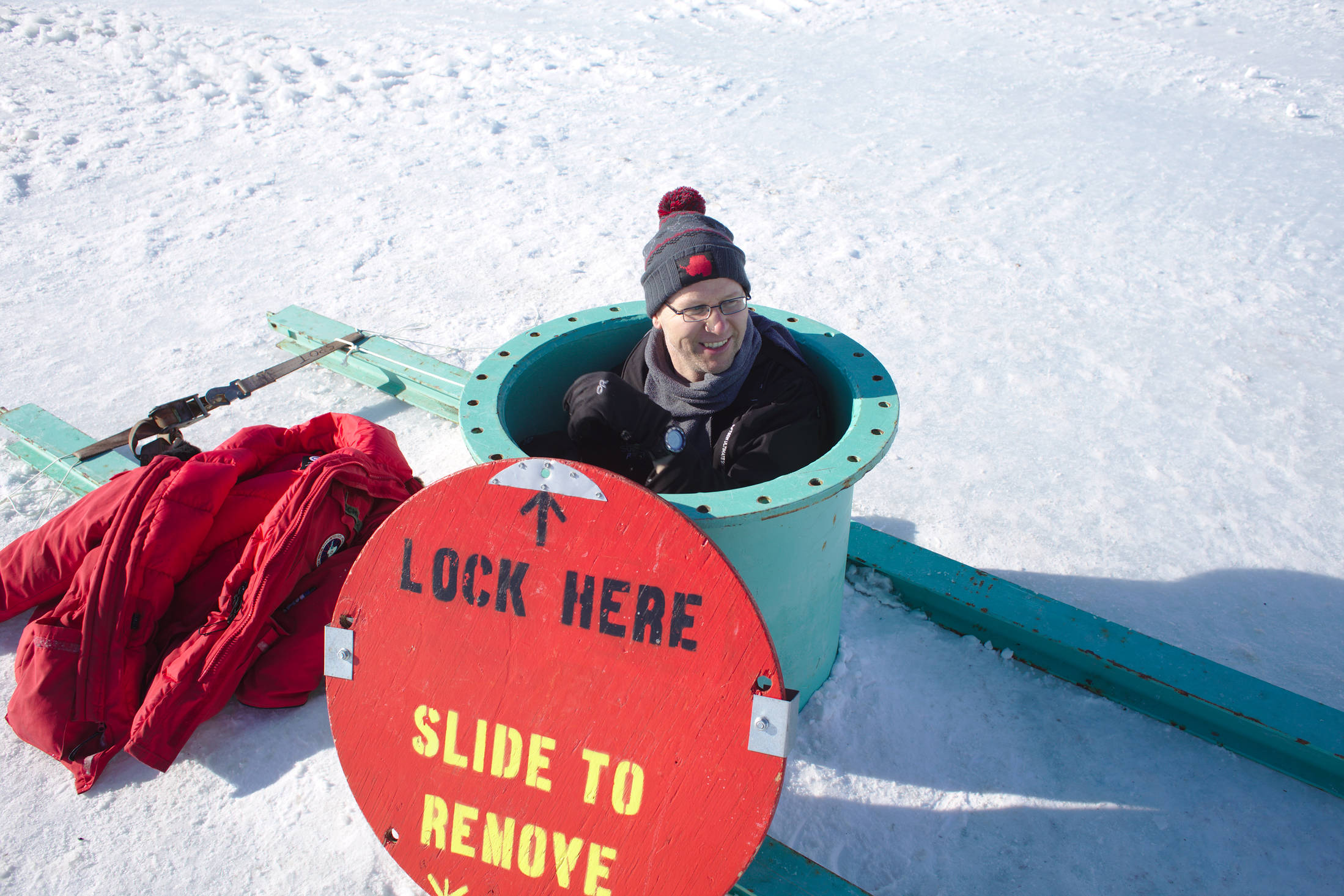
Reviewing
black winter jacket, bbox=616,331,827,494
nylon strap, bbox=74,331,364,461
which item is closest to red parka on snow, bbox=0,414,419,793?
nylon strap, bbox=74,331,364,461

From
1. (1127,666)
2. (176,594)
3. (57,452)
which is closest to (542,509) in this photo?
(176,594)

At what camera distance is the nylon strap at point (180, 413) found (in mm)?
2791

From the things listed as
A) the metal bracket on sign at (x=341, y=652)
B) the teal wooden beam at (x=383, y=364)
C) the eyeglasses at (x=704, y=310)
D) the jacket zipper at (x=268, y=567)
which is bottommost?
the teal wooden beam at (x=383, y=364)

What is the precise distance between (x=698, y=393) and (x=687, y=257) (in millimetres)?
317

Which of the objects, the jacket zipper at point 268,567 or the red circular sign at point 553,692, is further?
the jacket zipper at point 268,567

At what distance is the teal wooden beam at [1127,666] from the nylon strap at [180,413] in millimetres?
2193

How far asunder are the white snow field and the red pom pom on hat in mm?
1172

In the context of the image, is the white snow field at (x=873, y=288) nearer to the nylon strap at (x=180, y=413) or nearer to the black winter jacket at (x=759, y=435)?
the nylon strap at (x=180, y=413)

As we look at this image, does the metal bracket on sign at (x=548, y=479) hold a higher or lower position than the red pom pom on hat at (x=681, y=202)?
lower

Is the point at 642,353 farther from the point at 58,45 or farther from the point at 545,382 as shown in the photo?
the point at 58,45

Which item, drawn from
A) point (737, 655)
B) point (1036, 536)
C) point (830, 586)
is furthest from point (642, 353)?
point (1036, 536)

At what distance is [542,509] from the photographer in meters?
1.43

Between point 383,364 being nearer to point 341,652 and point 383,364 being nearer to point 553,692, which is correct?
point 341,652

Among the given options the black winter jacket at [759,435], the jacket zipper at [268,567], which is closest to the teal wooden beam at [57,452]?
the jacket zipper at [268,567]
